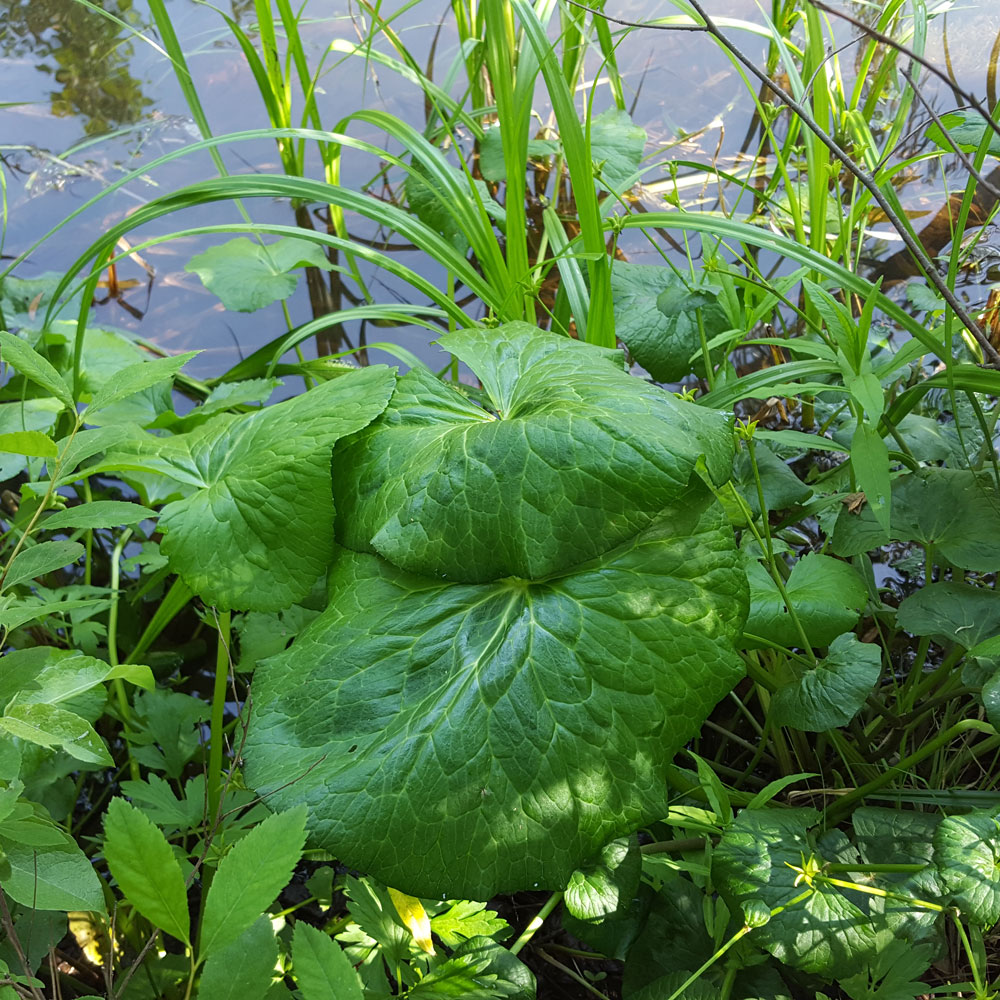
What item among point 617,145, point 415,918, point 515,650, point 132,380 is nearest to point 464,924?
point 415,918

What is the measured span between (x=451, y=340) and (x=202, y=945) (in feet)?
2.52

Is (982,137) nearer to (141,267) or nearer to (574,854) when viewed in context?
(574,854)

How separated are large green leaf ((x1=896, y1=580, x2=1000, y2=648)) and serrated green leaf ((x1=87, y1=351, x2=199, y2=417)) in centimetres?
89

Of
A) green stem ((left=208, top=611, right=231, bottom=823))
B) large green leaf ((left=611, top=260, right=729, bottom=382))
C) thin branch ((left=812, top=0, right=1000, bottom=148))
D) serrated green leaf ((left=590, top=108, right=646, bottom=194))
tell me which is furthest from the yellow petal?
serrated green leaf ((left=590, top=108, right=646, bottom=194))

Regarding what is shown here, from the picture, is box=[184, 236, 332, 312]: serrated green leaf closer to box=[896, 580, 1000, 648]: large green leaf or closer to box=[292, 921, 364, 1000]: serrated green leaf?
box=[896, 580, 1000, 648]: large green leaf

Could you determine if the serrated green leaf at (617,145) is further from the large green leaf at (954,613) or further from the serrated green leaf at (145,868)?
the serrated green leaf at (145,868)

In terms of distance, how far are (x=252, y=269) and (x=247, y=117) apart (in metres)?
0.76

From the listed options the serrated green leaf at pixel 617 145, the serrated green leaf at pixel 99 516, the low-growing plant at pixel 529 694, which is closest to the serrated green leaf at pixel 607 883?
the low-growing plant at pixel 529 694

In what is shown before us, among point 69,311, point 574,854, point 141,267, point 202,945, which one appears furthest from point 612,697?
point 141,267

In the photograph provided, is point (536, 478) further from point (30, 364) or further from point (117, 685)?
point (117, 685)

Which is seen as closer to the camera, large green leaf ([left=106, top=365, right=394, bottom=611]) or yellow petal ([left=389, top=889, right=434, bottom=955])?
yellow petal ([left=389, top=889, right=434, bottom=955])

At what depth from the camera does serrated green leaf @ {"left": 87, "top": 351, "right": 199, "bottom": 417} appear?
844 millimetres

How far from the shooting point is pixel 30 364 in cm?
81

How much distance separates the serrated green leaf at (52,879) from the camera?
64cm
